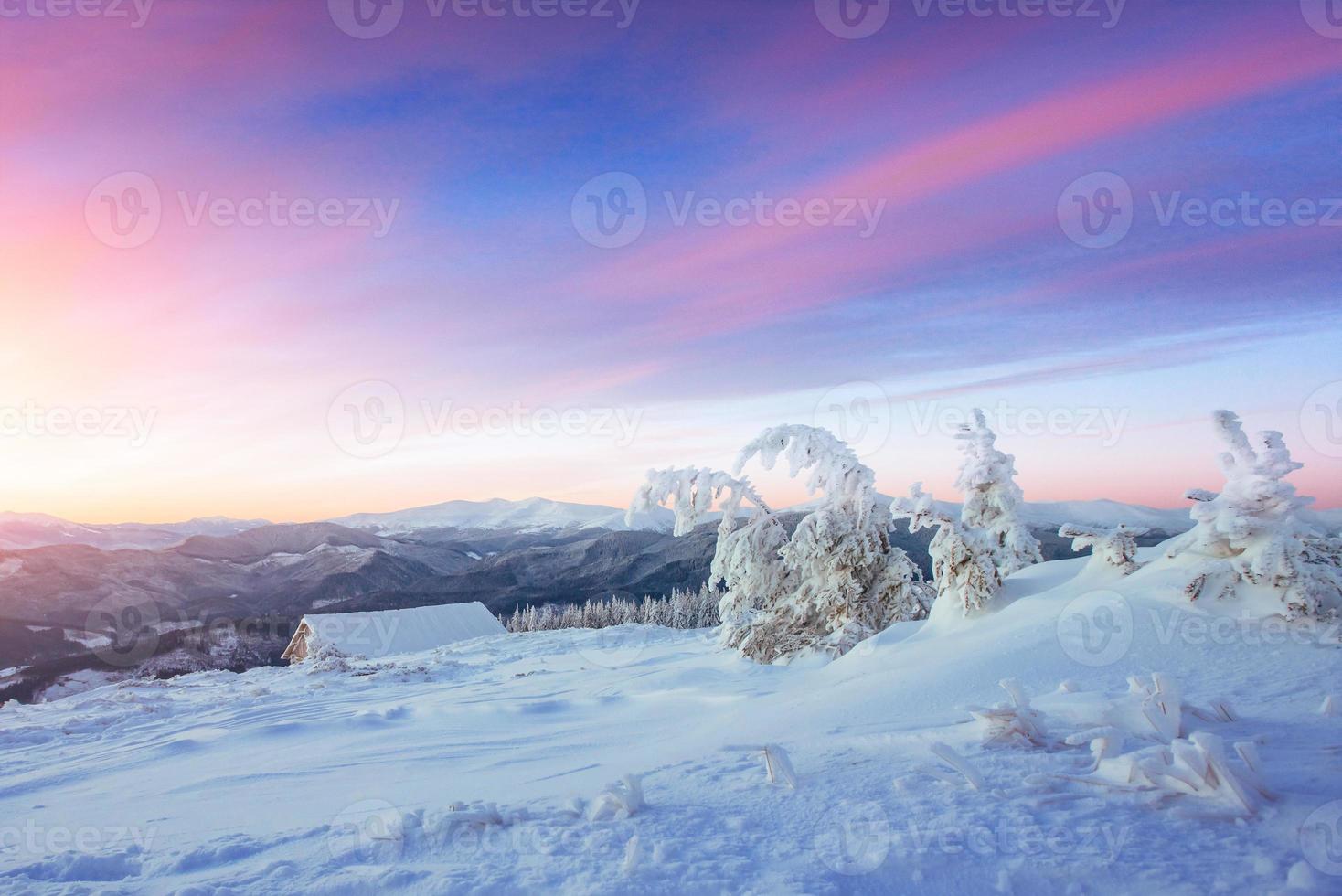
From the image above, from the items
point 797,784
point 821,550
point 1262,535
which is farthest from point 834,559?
point 797,784

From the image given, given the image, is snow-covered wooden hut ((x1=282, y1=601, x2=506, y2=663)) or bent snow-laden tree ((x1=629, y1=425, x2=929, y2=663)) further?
snow-covered wooden hut ((x1=282, y1=601, x2=506, y2=663))

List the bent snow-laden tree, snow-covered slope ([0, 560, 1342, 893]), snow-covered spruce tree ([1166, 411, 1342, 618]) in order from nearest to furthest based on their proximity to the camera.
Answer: snow-covered slope ([0, 560, 1342, 893]) → snow-covered spruce tree ([1166, 411, 1342, 618]) → the bent snow-laden tree

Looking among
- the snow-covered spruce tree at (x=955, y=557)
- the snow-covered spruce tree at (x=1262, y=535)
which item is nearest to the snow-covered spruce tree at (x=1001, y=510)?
the snow-covered spruce tree at (x=955, y=557)

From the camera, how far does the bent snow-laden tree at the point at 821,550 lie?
14469 mm

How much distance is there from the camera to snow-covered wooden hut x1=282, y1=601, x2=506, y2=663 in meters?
36.1

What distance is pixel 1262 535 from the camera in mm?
7414

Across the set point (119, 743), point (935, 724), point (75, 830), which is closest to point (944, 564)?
point (935, 724)

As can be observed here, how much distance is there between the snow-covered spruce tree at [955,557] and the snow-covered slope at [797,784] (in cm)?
61

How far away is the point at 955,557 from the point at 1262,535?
4205 mm

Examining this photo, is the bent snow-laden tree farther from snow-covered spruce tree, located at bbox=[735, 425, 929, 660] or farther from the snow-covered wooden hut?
the snow-covered wooden hut

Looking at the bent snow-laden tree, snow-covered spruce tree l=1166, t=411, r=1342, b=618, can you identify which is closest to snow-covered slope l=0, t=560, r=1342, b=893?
snow-covered spruce tree l=1166, t=411, r=1342, b=618

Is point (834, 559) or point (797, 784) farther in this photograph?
point (834, 559)

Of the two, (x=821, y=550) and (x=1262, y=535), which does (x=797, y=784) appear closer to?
(x=1262, y=535)

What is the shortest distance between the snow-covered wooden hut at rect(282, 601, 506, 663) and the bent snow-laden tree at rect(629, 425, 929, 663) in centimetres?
2599
